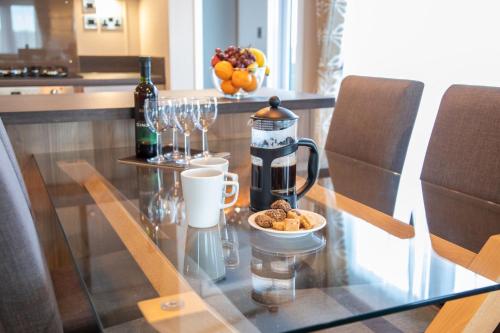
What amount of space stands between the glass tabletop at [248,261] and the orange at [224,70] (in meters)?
0.75

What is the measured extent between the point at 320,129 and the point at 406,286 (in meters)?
2.32

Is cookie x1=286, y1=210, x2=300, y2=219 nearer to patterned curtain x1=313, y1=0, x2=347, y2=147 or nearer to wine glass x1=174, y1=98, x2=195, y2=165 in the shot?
wine glass x1=174, y1=98, x2=195, y2=165

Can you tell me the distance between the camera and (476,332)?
100 cm

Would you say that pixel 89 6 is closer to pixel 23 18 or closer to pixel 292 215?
pixel 23 18

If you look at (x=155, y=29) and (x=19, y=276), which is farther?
(x=155, y=29)

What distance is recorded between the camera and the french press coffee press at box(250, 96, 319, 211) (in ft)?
3.81

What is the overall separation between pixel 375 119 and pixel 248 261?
1.15 metres

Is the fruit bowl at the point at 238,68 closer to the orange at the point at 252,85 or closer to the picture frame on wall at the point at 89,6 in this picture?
the orange at the point at 252,85

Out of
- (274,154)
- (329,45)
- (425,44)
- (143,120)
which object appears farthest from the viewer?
(329,45)

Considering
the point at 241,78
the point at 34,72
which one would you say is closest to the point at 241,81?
the point at 241,78

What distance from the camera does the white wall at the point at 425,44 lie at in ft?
7.30

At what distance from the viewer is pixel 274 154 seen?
1.16 m

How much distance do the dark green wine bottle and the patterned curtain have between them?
5.45 feet

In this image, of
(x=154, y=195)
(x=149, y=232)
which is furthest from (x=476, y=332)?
(x=154, y=195)
